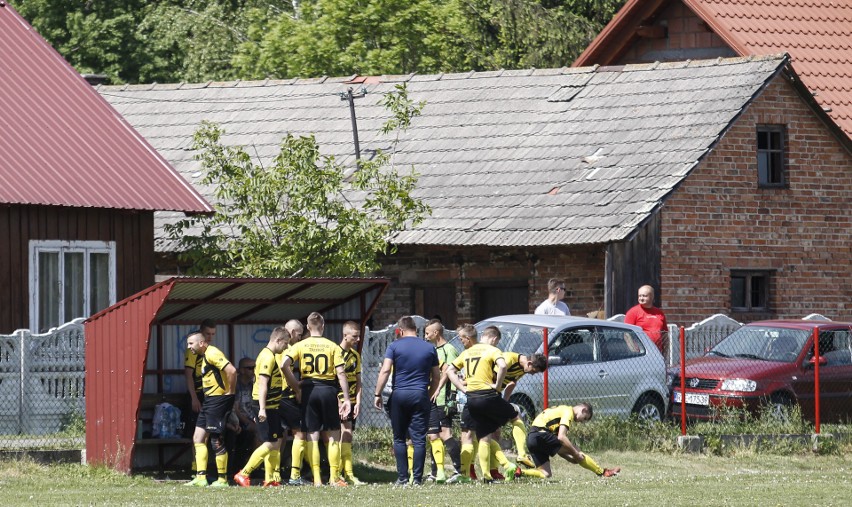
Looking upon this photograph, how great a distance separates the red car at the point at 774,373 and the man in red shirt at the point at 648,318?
50cm

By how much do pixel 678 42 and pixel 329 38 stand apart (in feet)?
31.6

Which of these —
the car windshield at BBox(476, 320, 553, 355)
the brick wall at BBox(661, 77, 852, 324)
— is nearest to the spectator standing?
the car windshield at BBox(476, 320, 553, 355)

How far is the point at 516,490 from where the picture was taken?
57.0ft

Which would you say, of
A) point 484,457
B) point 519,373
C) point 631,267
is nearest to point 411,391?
point 484,457

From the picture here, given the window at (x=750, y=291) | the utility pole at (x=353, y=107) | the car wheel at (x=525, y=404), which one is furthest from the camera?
the utility pole at (x=353, y=107)

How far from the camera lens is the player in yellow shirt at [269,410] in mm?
18156

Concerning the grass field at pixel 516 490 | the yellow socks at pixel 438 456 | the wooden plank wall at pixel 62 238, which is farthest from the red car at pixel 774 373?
the wooden plank wall at pixel 62 238

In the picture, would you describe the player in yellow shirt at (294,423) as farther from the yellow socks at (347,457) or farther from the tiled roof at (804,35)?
the tiled roof at (804,35)

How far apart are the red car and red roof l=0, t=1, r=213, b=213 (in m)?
7.08

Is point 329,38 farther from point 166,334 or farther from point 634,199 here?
point 166,334

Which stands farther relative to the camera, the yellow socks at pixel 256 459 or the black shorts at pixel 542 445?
the black shorts at pixel 542 445

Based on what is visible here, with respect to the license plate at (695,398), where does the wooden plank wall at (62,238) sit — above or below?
above

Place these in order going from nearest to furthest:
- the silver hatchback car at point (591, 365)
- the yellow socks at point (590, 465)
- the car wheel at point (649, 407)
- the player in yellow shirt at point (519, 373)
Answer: the player in yellow shirt at point (519, 373) → the yellow socks at point (590, 465) → the silver hatchback car at point (591, 365) → the car wheel at point (649, 407)

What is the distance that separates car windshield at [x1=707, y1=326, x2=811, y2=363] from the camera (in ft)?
77.4
